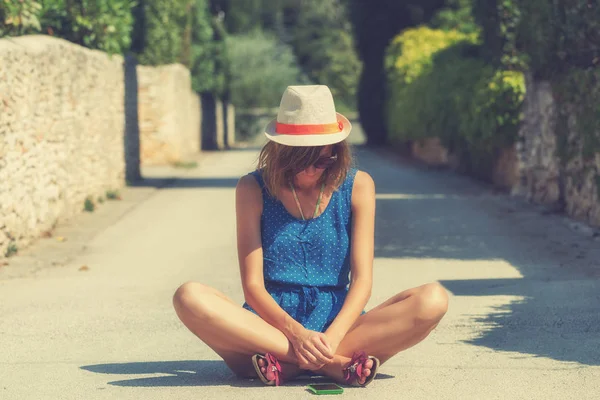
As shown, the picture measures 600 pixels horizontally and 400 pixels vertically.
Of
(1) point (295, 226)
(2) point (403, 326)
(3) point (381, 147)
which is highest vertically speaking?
(1) point (295, 226)

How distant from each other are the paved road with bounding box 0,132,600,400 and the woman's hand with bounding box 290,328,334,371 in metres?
0.18

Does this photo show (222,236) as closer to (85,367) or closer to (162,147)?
(85,367)

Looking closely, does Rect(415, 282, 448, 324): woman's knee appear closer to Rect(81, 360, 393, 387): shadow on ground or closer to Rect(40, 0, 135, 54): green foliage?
Rect(81, 360, 393, 387): shadow on ground

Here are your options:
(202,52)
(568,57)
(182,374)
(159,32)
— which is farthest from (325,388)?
(202,52)

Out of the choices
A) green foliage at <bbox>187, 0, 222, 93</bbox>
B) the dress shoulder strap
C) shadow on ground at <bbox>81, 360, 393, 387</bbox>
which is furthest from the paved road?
green foliage at <bbox>187, 0, 222, 93</bbox>

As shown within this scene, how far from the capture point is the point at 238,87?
52125 mm

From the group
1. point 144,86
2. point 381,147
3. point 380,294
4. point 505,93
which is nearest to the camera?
point 380,294

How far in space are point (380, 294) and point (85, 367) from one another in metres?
2.92

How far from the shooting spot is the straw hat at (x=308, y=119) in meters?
5.44

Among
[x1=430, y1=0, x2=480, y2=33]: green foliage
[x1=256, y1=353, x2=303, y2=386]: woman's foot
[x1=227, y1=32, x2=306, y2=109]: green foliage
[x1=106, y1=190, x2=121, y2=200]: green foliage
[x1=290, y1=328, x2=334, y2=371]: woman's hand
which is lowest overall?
[x1=227, y1=32, x2=306, y2=109]: green foliage

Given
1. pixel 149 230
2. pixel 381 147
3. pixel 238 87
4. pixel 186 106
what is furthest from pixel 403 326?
pixel 238 87

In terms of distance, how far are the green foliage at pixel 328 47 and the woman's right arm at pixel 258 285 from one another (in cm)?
5613

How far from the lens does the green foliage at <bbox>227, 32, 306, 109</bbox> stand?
167 ft

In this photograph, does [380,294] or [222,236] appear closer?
[380,294]
